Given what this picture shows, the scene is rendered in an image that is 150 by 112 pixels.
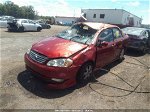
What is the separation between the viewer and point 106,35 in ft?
22.4

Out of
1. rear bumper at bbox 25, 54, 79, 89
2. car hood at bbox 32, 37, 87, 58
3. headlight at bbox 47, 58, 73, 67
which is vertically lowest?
rear bumper at bbox 25, 54, 79, 89

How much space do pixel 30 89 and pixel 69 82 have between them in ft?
3.48

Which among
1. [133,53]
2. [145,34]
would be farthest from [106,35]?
[145,34]

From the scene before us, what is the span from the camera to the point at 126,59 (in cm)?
929

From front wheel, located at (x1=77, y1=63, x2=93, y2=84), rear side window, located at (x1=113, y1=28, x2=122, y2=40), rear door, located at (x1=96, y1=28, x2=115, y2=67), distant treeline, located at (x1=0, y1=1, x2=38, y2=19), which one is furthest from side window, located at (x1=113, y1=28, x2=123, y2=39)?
distant treeline, located at (x1=0, y1=1, x2=38, y2=19)

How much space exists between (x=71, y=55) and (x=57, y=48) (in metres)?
0.49

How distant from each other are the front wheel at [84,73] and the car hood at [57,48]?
0.54m

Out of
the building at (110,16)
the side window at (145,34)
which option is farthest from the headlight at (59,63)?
the building at (110,16)

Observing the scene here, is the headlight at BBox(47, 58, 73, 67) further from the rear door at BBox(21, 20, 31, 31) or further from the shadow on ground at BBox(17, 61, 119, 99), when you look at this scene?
the rear door at BBox(21, 20, 31, 31)

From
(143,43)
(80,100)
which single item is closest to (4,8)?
(143,43)

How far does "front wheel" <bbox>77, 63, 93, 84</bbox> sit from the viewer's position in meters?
5.45

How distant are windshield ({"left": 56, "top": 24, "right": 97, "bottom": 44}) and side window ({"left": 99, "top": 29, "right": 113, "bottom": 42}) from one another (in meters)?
0.31

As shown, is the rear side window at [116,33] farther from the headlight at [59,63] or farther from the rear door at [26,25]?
the rear door at [26,25]

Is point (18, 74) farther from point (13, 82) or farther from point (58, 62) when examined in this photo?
point (58, 62)
